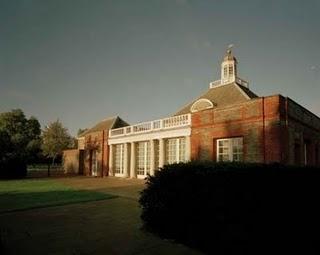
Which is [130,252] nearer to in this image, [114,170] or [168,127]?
[168,127]

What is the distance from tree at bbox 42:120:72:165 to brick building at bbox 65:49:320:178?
64.6ft

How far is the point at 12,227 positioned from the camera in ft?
24.1

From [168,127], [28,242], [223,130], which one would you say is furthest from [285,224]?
[168,127]

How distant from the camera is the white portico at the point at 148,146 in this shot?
72.8 feet

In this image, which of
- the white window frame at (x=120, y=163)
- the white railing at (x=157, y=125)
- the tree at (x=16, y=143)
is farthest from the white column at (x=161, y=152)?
the tree at (x=16, y=143)

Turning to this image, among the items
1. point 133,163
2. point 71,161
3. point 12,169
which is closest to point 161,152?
point 133,163

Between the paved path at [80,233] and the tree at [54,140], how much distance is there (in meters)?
41.2

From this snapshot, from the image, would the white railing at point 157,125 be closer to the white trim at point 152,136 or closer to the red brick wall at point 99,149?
the white trim at point 152,136

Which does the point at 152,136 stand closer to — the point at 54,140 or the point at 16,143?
the point at 16,143

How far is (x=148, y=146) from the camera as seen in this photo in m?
25.8

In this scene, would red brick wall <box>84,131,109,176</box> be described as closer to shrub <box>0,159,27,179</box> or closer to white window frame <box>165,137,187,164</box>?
shrub <box>0,159,27,179</box>

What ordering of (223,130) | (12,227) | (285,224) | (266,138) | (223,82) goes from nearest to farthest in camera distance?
1. (285,224)
2. (12,227)
3. (266,138)
4. (223,130)
5. (223,82)

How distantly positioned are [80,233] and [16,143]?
33.4 m

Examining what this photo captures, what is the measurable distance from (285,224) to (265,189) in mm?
631
